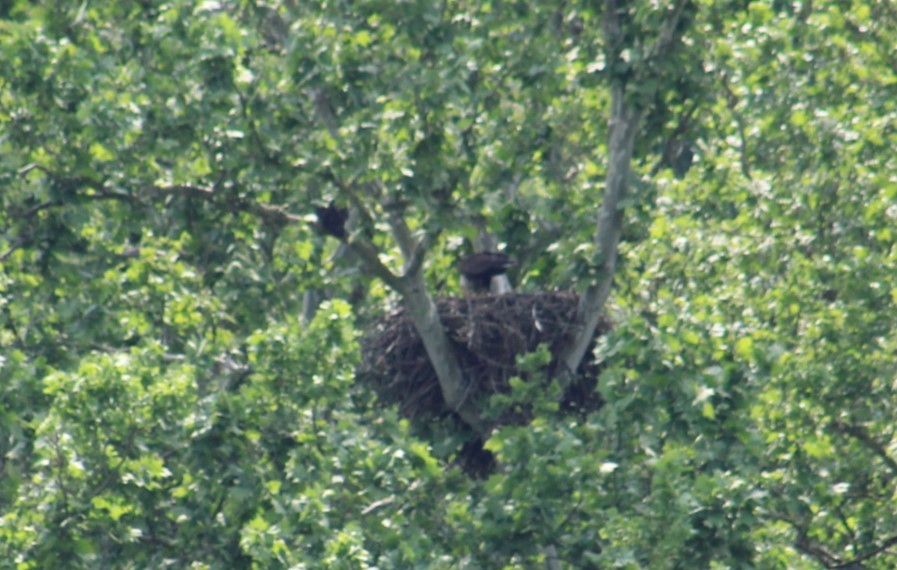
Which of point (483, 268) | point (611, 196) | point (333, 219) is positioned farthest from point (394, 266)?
point (611, 196)

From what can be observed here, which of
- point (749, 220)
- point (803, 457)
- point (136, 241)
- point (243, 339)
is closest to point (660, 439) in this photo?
point (803, 457)

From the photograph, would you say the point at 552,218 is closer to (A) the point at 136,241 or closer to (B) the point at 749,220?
(B) the point at 749,220

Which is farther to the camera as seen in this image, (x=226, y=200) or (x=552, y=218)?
(x=552, y=218)

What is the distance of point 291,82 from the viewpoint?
1112 cm

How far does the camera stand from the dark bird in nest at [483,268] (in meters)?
12.7

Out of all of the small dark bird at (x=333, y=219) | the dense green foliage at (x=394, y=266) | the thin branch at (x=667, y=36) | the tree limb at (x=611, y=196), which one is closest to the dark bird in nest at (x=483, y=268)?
the dense green foliage at (x=394, y=266)

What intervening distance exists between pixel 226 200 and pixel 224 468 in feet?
5.25

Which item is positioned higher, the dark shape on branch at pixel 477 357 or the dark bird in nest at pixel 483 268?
the dark bird in nest at pixel 483 268

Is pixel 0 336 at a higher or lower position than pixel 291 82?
lower

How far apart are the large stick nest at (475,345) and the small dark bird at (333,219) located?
23.4 inches

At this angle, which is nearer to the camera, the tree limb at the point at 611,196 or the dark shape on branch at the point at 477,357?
the tree limb at the point at 611,196

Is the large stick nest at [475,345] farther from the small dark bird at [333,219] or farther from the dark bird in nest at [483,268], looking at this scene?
the small dark bird at [333,219]

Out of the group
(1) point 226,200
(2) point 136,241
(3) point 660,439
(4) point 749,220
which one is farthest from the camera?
(2) point 136,241

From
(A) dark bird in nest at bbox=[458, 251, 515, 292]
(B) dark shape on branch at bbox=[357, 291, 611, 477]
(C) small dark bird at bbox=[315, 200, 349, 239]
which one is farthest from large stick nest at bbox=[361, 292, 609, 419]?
(C) small dark bird at bbox=[315, 200, 349, 239]
